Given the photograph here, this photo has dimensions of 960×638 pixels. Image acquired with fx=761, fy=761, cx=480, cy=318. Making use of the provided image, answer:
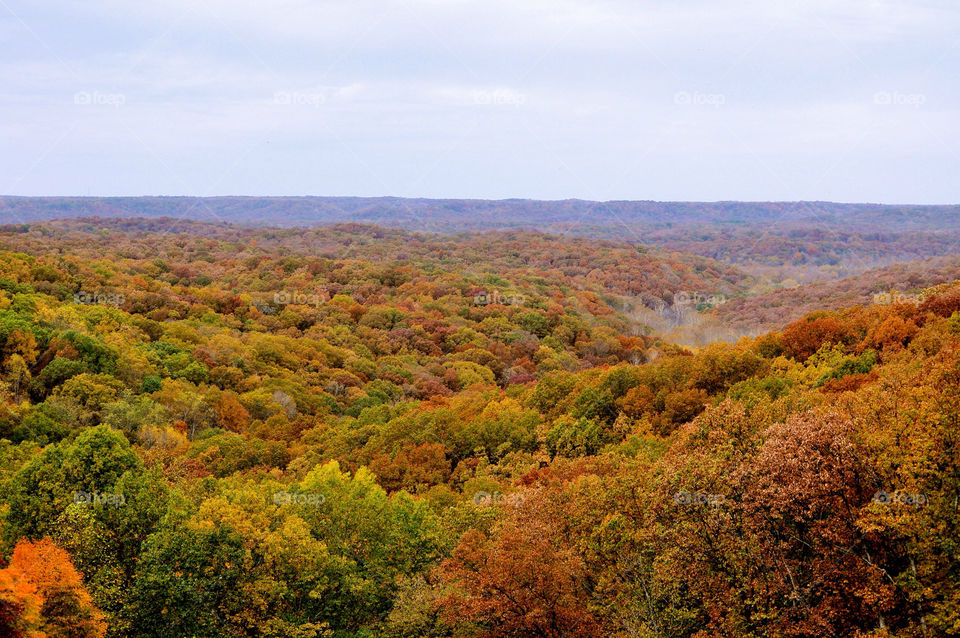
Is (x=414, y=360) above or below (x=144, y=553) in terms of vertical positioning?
below

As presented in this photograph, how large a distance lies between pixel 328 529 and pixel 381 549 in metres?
2.28

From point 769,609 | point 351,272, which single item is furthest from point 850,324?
point 351,272

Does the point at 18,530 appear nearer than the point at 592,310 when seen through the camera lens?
Yes

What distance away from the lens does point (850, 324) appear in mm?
54125

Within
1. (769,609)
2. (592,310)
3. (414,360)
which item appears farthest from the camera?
(592,310)

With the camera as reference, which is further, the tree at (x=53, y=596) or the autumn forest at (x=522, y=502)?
the tree at (x=53, y=596)

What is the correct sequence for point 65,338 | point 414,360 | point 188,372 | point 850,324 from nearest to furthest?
1. point 850,324
2. point 65,338
3. point 188,372
4. point 414,360

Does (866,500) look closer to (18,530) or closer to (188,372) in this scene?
(18,530)

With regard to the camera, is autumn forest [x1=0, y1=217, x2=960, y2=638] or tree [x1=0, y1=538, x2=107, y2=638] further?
tree [x1=0, y1=538, x2=107, y2=638]

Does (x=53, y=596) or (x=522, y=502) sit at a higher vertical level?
(x=522, y=502)

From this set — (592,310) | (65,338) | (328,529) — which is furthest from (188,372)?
(592,310)

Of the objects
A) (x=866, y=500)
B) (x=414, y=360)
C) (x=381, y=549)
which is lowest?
(x=414, y=360)

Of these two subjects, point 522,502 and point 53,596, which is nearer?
point 53,596

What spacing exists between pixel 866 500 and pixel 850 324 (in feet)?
129
